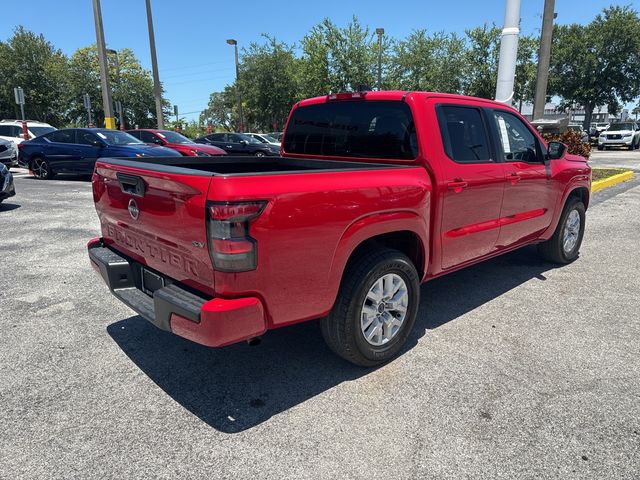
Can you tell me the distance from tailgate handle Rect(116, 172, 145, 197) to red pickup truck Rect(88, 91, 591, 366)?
13mm

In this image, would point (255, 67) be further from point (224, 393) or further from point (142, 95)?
point (224, 393)

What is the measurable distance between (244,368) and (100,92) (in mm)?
38513

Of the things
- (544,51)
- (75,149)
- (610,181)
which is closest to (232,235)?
(75,149)

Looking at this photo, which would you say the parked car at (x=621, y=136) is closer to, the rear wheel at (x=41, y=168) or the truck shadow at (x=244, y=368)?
the rear wheel at (x=41, y=168)

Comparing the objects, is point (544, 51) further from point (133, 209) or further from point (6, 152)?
point (6, 152)

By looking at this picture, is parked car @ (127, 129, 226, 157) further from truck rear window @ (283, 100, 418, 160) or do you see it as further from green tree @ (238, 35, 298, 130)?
green tree @ (238, 35, 298, 130)

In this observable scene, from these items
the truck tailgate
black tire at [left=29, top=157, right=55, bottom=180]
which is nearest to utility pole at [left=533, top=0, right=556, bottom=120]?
the truck tailgate

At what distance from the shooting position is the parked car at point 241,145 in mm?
20311

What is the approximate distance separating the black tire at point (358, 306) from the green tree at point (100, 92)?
38.5 meters

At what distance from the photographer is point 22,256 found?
5.75m

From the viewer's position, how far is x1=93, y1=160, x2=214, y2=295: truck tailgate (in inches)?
95.4

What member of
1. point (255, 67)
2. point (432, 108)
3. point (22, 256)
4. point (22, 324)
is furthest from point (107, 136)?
point (255, 67)

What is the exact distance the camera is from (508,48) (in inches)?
357

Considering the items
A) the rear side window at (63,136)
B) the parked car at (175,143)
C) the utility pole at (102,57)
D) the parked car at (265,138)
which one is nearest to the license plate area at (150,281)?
the rear side window at (63,136)
